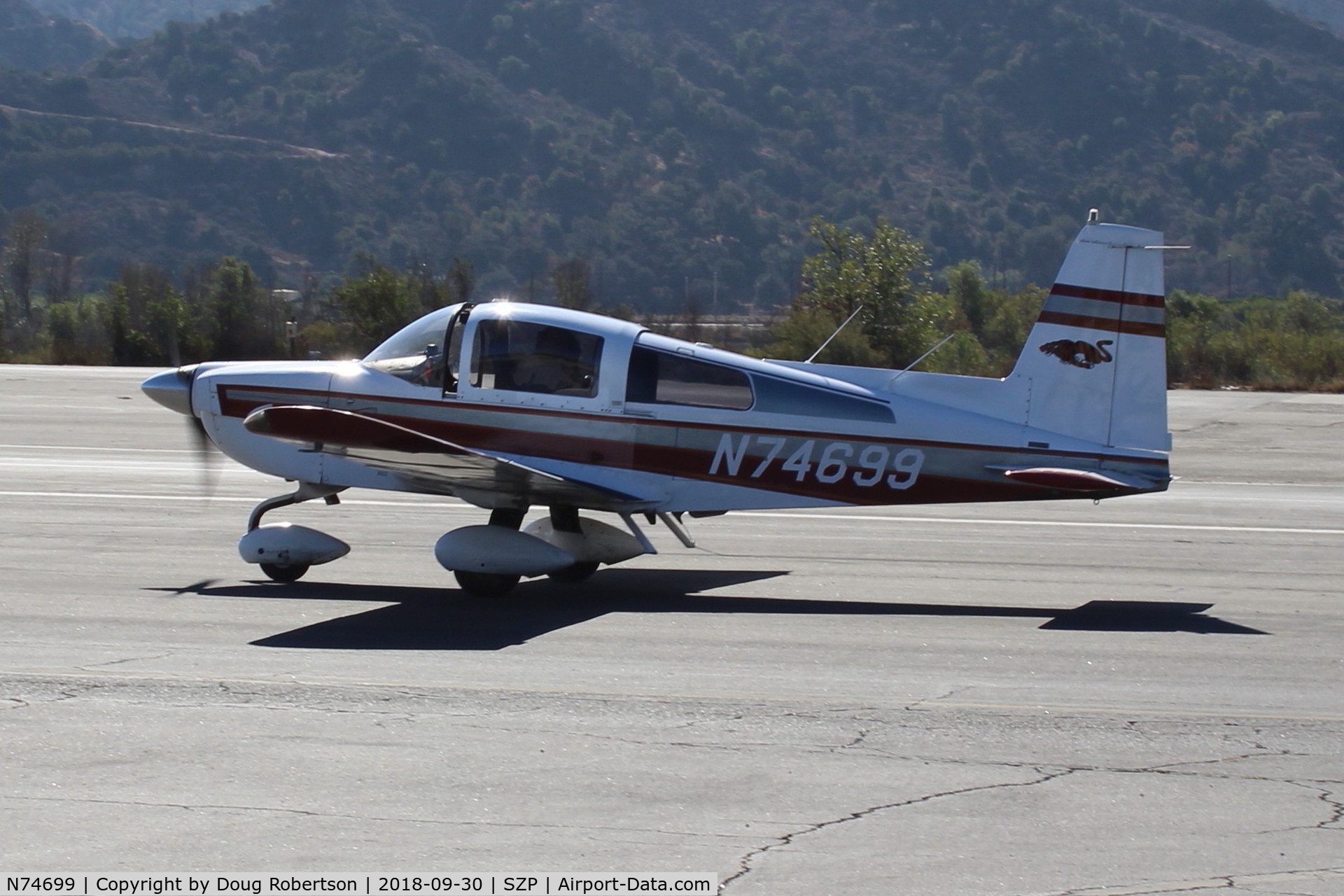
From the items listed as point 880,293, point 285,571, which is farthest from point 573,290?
point 285,571

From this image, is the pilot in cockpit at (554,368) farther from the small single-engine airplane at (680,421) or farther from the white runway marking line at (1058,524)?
the white runway marking line at (1058,524)

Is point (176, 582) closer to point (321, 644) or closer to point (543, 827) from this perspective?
point (321, 644)

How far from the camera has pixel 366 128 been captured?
135000 millimetres

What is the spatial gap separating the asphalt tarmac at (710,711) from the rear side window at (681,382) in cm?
149

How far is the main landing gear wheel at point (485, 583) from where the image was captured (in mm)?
10453

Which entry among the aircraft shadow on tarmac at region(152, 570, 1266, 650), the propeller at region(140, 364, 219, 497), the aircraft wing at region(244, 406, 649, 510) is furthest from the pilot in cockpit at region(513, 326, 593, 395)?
the propeller at region(140, 364, 219, 497)

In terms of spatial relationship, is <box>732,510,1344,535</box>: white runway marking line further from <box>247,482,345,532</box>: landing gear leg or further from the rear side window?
<box>247,482,345,532</box>: landing gear leg

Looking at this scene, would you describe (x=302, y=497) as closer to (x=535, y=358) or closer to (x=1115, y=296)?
(x=535, y=358)

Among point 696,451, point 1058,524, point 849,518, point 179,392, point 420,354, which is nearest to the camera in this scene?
point 696,451

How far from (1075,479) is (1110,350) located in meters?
1.05

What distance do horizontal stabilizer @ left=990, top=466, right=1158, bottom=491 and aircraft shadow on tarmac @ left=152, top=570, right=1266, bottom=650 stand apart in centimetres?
93

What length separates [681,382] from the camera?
10711 millimetres

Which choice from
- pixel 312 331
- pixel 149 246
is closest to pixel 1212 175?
pixel 149 246

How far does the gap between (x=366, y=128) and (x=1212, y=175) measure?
80437 millimetres
